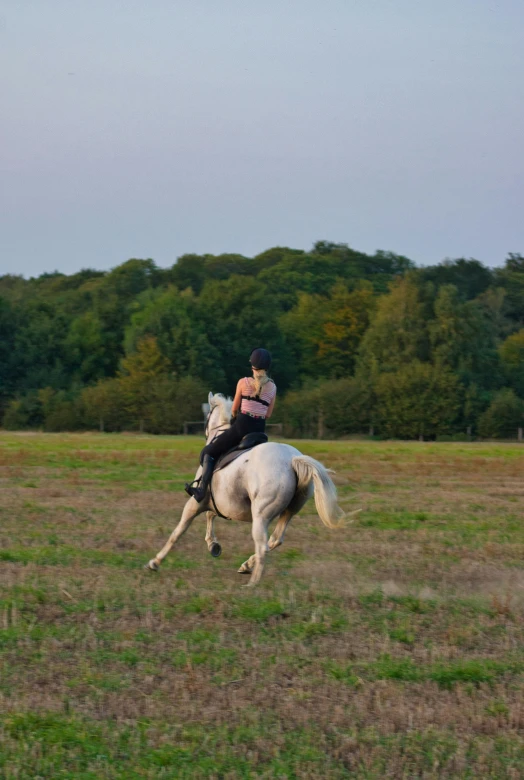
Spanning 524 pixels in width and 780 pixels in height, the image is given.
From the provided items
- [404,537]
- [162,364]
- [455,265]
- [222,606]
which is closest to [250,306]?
[162,364]

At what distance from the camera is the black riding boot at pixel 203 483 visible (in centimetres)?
1028

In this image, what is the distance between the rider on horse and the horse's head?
33 centimetres

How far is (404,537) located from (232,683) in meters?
7.81

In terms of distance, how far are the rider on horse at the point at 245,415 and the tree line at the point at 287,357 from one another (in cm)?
5198

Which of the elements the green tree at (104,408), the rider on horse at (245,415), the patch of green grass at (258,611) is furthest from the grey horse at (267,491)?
the green tree at (104,408)

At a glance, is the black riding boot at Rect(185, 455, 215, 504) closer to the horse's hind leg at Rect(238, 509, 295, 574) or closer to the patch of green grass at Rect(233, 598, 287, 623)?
the horse's hind leg at Rect(238, 509, 295, 574)

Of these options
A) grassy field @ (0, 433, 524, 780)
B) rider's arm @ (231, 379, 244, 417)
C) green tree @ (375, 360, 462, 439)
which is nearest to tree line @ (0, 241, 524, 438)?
green tree @ (375, 360, 462, 439)

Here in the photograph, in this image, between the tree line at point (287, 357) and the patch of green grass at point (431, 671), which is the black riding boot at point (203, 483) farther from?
the tree line at point (287, 357)

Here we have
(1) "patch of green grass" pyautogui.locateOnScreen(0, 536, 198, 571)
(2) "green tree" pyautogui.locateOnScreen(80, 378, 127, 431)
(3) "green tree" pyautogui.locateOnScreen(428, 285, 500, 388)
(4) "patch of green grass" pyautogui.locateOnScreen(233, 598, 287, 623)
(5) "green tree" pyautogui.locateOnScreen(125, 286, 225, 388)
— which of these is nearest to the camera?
(4) "patch of green grass" pyautogui.locateOnScreen(233, 598, 287, 623)

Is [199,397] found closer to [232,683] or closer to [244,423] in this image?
[244,423]

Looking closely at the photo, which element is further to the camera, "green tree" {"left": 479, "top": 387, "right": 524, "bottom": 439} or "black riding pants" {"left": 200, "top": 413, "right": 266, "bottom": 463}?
"green tree" {"left": 479, "top": 387, "right": 524, "bottom": 439}

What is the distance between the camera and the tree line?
217 ft

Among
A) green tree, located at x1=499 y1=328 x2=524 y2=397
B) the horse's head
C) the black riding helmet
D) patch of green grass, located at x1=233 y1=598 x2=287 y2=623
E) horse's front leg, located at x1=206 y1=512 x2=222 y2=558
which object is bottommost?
patch of green grass, located at x1=233 y1=598 x2=287 y2=623

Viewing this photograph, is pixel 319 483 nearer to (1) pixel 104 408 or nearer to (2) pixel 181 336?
(1) pixel 104 408
